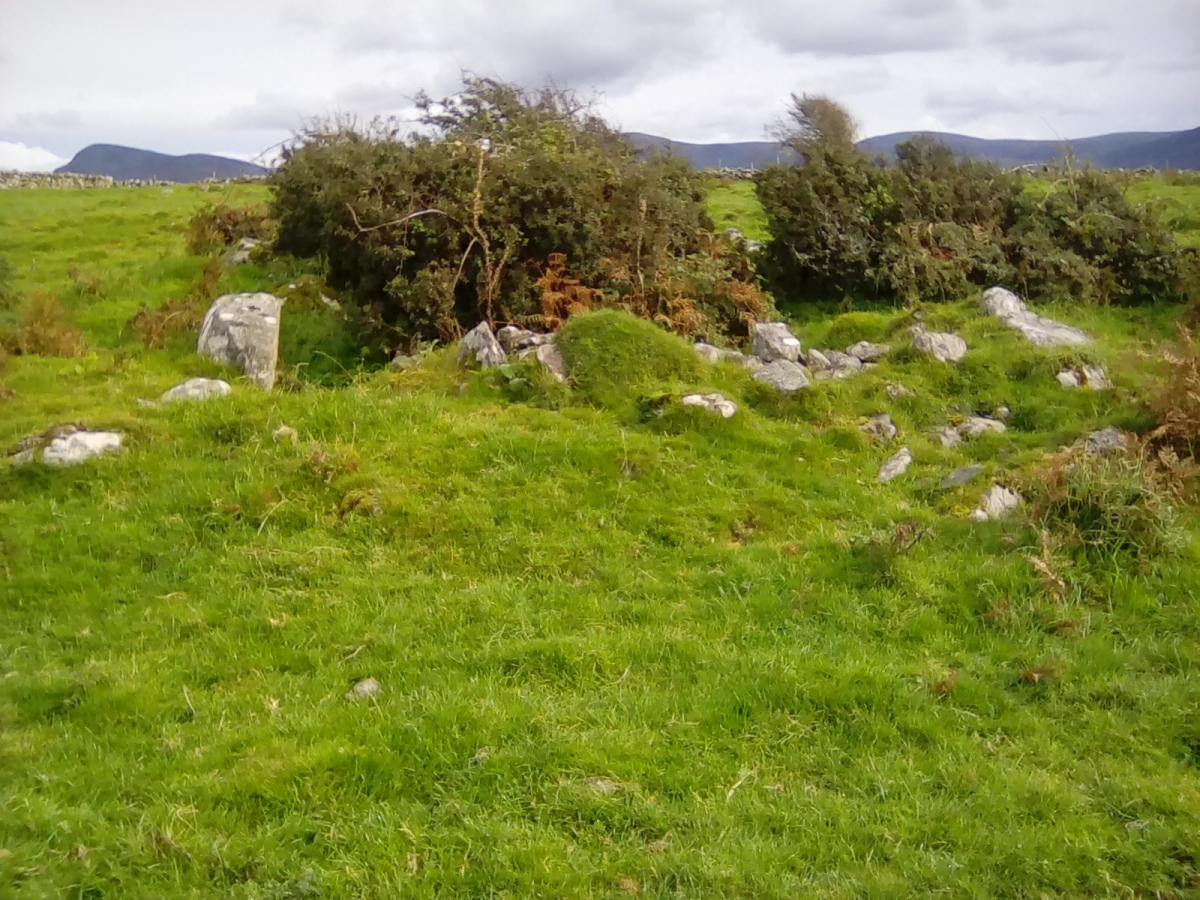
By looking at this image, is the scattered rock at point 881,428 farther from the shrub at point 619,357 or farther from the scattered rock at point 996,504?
the shrub at point 619,357

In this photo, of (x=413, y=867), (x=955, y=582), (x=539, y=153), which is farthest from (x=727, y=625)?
(x=539, y=153)

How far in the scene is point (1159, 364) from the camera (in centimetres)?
1046

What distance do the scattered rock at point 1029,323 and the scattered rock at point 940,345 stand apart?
1.11 metres

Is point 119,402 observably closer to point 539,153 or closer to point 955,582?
point 539,153

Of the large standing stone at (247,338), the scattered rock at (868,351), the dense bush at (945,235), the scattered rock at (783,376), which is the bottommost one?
the scattered rock at (783,376)

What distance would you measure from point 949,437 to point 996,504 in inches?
85.6

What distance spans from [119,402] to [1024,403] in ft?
35.0

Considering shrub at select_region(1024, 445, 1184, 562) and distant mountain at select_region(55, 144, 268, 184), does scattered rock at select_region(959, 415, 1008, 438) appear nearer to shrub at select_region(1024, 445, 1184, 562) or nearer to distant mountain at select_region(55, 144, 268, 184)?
shrub at select_region(1024, 445, 1184, 562)

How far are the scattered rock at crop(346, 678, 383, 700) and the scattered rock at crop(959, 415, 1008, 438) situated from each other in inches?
288

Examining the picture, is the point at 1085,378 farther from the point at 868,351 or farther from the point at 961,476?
the point at 961,476

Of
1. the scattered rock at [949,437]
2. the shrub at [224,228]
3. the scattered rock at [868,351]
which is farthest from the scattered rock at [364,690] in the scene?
the shrub at [224,228]

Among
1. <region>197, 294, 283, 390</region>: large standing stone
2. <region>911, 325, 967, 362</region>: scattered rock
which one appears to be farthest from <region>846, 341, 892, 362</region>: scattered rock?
<region>197, 294, 283, 390</region>: large standing stone

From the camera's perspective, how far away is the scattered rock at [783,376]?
423 inches

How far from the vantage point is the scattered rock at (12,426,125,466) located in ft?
27.6
